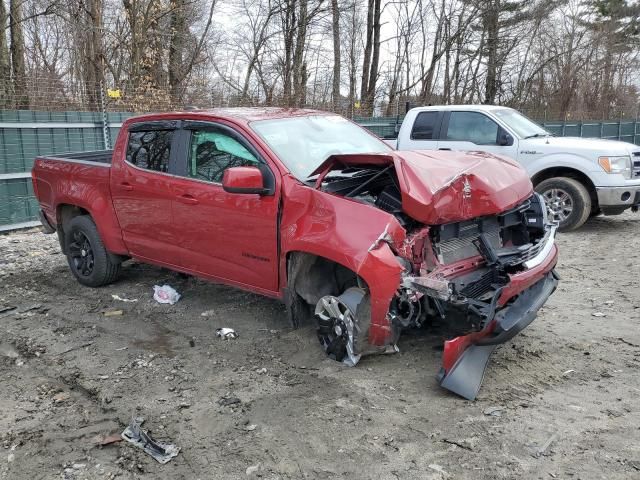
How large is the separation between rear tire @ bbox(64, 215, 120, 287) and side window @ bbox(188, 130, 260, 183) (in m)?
1.78

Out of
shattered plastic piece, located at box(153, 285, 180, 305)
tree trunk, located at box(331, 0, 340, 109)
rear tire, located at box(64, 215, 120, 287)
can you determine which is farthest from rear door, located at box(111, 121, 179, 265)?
tree trunk, located at box(331, 0, 340, 109)

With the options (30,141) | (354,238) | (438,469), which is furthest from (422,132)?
(438,469)

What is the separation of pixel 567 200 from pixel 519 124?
155 centimetres

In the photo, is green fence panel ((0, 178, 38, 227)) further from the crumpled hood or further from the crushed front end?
the crushed front end

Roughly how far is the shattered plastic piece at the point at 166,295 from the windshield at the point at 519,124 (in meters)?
6.01

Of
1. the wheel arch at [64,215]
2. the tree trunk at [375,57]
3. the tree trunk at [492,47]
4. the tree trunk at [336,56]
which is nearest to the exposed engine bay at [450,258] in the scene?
the wheel arch at [64,215]

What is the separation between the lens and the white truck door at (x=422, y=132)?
952 centimetres

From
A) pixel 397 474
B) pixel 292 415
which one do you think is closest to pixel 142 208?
pixel 292 415

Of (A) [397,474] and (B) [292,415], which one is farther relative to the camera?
(B) [292,415]

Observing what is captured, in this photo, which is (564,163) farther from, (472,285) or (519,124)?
(472,285)

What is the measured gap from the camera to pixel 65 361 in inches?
171

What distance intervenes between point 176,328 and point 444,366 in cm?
249

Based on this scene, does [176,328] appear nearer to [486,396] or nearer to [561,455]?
[486,396]

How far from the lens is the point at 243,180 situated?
4.09m
